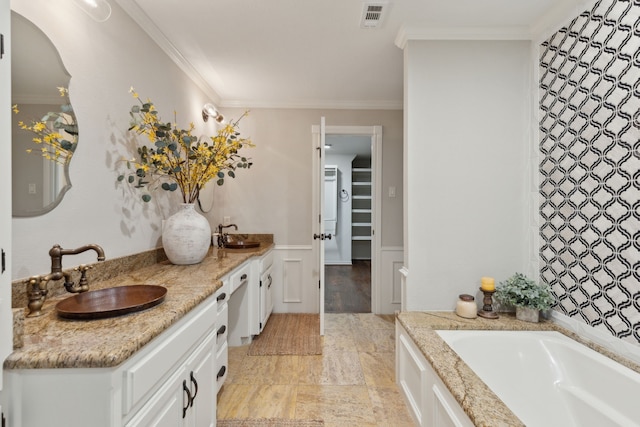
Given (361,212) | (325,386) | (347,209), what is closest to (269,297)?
(325,386)

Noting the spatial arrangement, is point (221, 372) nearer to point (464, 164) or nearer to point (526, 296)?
point (526, 296)

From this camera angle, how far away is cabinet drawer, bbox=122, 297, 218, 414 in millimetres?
839

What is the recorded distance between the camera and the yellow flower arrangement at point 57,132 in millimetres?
1206

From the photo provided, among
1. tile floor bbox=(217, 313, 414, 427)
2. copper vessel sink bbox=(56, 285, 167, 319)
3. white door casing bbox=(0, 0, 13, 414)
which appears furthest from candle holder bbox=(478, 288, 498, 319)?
white door casing bbox=(0, 0, 13, 414)

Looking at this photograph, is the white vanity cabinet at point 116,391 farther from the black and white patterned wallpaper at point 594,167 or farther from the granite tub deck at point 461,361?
the black and white patterned wallpaper at point 594,167

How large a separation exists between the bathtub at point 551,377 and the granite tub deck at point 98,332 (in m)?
1.39

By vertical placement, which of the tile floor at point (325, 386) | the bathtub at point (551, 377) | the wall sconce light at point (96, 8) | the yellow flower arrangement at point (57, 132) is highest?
the wall sconce light at point (96, 8)

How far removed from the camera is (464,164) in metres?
1.99

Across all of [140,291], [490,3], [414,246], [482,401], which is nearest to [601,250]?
[414,246]

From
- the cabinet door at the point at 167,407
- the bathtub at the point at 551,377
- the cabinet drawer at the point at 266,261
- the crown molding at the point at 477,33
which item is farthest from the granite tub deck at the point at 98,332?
the crown molding at the point at 477,33

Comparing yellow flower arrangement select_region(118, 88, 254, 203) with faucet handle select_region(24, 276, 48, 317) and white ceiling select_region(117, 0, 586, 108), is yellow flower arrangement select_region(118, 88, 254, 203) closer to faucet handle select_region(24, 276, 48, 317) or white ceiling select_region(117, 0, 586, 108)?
white ceiling select_region(117, 0, 586, 108)

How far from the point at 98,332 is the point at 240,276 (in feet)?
4.27

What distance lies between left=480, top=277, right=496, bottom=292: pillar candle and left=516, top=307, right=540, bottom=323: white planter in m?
0.19

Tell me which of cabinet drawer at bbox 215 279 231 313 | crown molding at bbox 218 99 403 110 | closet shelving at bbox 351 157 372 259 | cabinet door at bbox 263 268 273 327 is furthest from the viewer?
closet shelving at bbox 351 157 372 259
